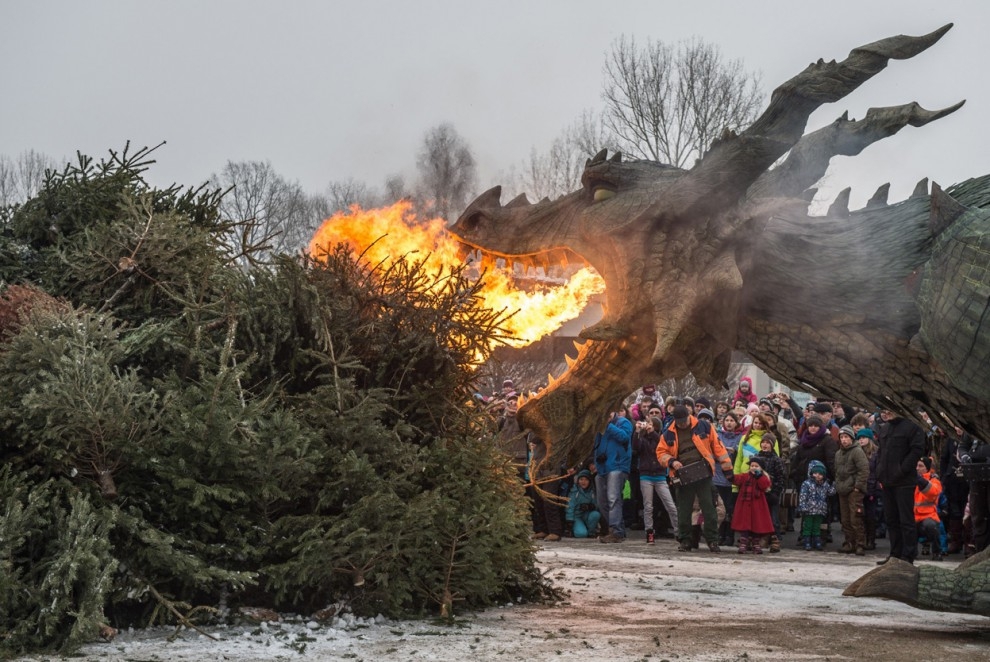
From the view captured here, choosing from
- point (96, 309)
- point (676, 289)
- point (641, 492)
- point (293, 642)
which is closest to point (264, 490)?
point (293, 642)

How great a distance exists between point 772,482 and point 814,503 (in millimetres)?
583

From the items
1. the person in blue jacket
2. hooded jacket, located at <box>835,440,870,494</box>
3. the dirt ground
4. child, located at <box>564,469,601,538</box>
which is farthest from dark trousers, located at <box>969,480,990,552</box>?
child, located at <box>564,469,601,538</box>

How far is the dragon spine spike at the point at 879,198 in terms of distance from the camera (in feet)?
20.7

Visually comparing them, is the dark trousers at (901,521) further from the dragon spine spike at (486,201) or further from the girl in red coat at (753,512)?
the dragon spine spike at (486,201)

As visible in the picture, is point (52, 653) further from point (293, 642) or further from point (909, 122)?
point (909, 122)

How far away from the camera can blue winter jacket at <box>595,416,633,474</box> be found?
14.1 meters

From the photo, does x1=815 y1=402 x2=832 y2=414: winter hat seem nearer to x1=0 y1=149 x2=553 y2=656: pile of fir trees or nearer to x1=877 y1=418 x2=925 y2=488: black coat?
x1=877 y1=418 x2=925 y2=488: black coat

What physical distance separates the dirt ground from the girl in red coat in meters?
4.09

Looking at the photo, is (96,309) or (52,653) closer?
(52,653)

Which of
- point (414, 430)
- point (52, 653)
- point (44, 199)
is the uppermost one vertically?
point (44, 199)

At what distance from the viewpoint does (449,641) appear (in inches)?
198

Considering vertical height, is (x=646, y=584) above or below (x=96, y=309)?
below

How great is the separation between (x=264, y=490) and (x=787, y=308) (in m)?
2.88

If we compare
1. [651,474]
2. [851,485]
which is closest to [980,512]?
[851,485]
